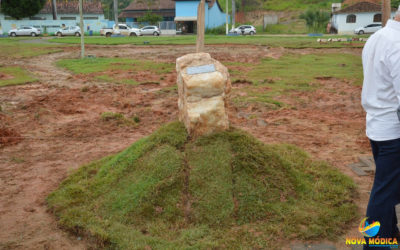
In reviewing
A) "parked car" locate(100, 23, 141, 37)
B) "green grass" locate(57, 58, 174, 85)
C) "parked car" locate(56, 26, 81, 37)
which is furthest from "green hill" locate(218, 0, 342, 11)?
"green grass" locate(57, 58, 174, 85)

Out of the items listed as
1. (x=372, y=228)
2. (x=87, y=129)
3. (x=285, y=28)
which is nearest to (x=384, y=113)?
(x=372, y=228)

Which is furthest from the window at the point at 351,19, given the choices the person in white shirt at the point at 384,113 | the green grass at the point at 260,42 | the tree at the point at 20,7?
the person in white shirt at the point at 384,113

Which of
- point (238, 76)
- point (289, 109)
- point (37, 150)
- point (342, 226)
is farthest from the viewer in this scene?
point (238, 76)

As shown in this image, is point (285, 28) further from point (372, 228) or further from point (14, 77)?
point (372, 228)

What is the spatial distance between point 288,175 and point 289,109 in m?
4.98

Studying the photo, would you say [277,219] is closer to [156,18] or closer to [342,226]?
[342,226]

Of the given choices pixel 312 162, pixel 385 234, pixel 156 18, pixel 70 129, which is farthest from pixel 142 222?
pixel 156 18

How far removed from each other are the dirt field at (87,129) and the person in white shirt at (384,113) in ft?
2.55

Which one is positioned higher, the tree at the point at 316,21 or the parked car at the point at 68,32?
the tree at the point at 316,21

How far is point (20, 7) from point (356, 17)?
39.0m

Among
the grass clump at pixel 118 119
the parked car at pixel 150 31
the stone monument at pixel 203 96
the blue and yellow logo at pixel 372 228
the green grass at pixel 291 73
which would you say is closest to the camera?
the blue and yellow logo at pixel 372 228

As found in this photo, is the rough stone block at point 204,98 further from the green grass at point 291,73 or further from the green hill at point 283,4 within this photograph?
the green hill at point 283,4

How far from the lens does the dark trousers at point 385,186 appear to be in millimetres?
3070

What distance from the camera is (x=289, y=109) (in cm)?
954
